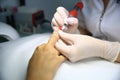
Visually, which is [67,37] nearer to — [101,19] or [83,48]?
[83,48]

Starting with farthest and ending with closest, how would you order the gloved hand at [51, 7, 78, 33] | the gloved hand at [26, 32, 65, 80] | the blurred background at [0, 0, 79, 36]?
the blurred background at [0, 0, 79, 36] → the gloved hand at [51, 7, 78, 33] → the gloved hand at [26, 32, 65, 80]

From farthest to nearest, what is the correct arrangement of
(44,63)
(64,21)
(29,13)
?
(29,13) → (64,21) → (44,63)

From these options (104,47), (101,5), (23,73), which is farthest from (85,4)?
(23,73)

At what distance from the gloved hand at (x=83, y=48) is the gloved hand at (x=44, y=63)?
3 centimetres

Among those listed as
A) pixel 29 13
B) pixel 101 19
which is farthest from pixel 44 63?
pixel 29 13

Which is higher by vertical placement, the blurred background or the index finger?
the index finger

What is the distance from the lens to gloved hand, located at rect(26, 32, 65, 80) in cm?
58

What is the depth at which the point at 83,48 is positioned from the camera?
61cm

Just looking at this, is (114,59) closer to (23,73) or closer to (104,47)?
(104,47)

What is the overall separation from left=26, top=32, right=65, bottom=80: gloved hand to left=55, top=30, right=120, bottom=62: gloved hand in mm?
25

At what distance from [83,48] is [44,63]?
0.39ft

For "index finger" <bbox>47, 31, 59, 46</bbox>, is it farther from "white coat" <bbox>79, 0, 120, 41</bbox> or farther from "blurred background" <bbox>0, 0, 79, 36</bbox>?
"blurred background" <bbox>0, 0, 79, 36</bbox>

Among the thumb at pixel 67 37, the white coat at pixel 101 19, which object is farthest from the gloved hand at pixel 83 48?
the white coat at pixel 101 19

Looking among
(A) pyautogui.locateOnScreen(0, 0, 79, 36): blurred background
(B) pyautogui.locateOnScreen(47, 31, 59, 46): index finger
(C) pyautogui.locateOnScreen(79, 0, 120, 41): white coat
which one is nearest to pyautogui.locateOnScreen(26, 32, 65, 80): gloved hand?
(B) pyautogui.locateOnScreen(47, 31, 59, 46): index finger
